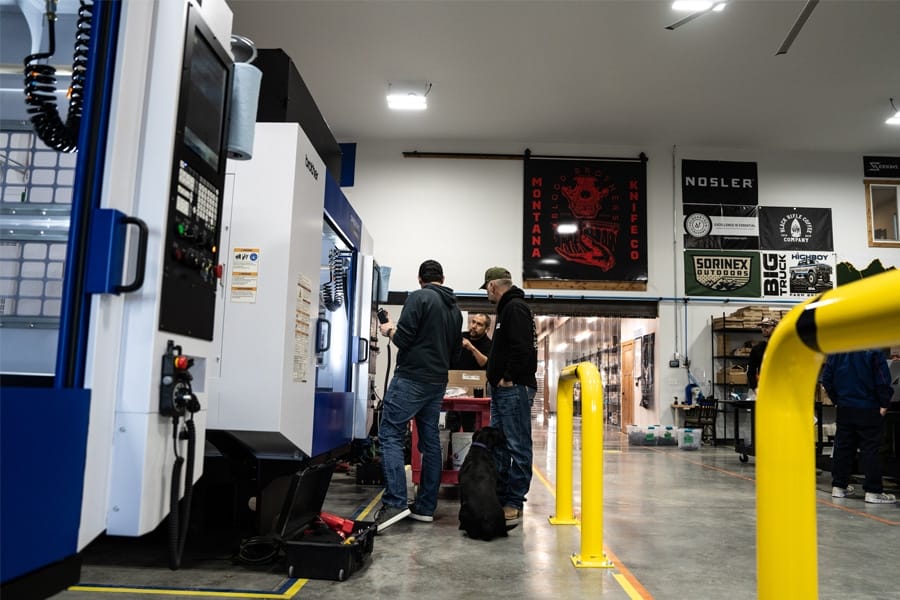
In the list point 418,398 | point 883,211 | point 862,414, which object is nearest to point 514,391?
point 418,398

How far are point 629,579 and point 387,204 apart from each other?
10.1 metres

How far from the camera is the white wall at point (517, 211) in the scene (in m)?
12.4

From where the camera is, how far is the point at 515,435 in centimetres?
444

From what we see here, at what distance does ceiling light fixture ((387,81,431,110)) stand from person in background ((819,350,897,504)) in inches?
287

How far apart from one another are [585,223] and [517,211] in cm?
132

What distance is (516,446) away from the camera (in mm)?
4406

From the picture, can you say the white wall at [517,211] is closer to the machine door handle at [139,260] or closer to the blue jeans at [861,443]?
the blue jeans at [861,443]

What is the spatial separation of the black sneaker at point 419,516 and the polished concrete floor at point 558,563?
0.17 feet

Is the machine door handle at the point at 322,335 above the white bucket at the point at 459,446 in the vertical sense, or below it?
above

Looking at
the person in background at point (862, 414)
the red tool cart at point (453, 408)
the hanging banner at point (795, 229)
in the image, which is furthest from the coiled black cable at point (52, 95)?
the hanging banner at point (795, 229)

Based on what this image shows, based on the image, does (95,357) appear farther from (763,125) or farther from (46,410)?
(763,125)

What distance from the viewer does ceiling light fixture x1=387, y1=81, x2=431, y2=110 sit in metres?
10.5

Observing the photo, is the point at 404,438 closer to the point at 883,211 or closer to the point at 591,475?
the point at 591,475

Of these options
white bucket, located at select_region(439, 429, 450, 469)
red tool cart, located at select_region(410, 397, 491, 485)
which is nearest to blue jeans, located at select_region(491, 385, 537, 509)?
red tool cart, located at select_region(410, 397, 491, 485)
